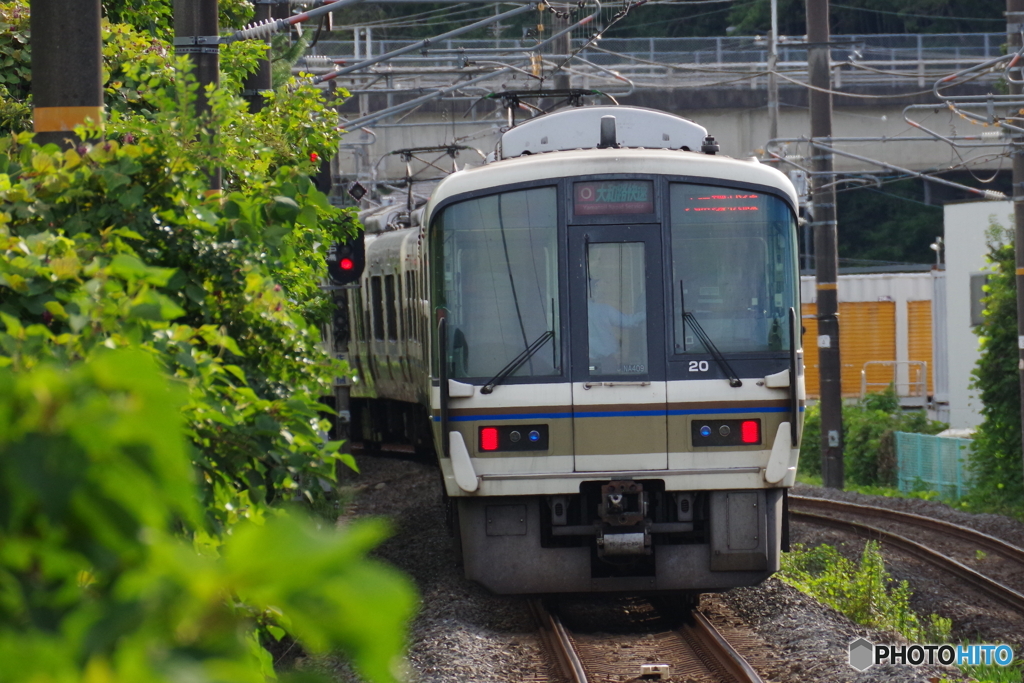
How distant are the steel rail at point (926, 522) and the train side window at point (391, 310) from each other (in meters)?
6.01

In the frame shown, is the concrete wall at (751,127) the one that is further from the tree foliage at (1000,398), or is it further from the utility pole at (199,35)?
the utility pole at (199,35)

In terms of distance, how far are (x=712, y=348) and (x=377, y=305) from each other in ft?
32.5

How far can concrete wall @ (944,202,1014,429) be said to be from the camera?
95.0ft

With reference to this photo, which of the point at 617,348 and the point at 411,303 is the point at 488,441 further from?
the point at 411,303

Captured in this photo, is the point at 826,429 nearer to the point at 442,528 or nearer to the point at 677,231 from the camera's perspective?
the point at 442,528

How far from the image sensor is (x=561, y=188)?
8.80m

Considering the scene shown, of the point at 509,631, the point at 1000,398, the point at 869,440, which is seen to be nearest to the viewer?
the point at 509,631

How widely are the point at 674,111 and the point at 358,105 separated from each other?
8.19 meters

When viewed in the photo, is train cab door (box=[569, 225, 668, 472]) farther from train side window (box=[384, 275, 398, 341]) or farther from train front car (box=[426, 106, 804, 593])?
train side window (box=[384, 275, 398, 341])

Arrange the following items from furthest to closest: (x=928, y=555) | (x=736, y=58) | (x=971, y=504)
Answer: (x=736, y=58)
(x=971, y=504)
(x=928, y=555)

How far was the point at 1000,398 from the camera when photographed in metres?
19.8

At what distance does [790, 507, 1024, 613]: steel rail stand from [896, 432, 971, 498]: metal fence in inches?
251

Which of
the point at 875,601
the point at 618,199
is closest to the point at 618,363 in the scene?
the point at 618,199

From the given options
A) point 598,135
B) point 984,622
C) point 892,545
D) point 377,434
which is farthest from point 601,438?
point 377,434
